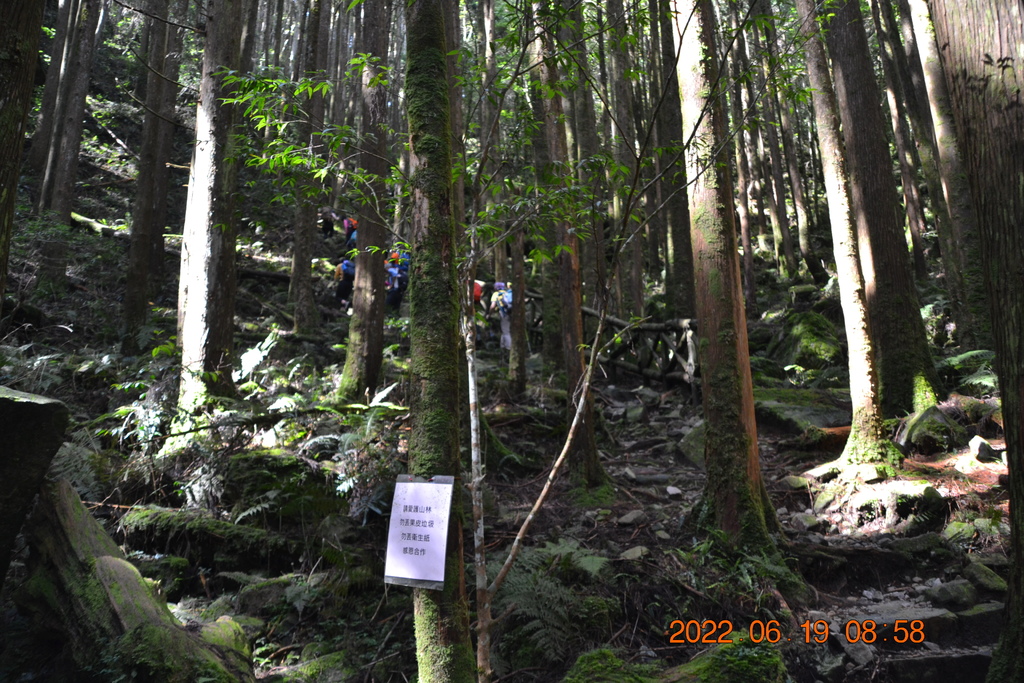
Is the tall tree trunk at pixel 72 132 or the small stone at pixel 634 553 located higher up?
the tall tree trunk at pixel 72 132

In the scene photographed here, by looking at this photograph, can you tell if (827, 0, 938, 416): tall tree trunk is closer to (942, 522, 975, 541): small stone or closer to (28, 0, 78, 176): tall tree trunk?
(942, 522, 975, 541): small stone

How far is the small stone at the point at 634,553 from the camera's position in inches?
201

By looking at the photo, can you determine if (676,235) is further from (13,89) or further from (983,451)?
(13,89)

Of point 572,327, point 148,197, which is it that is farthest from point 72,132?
point 572,327

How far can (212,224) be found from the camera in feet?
24.1

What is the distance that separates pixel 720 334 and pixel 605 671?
10.6 feet

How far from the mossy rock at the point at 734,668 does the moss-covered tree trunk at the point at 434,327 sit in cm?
134

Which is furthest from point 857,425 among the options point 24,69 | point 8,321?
point 8,321

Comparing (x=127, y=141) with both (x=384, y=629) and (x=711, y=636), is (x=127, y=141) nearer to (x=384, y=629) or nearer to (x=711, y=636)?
(x=384, y=629)

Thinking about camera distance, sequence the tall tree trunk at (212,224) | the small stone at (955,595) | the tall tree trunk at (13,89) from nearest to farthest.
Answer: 1. the tall tree trunk at (13,89)
2. the small stone at (955,595)
3. the tall tree trunk at (212,224)

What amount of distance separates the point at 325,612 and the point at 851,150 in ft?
29.8
